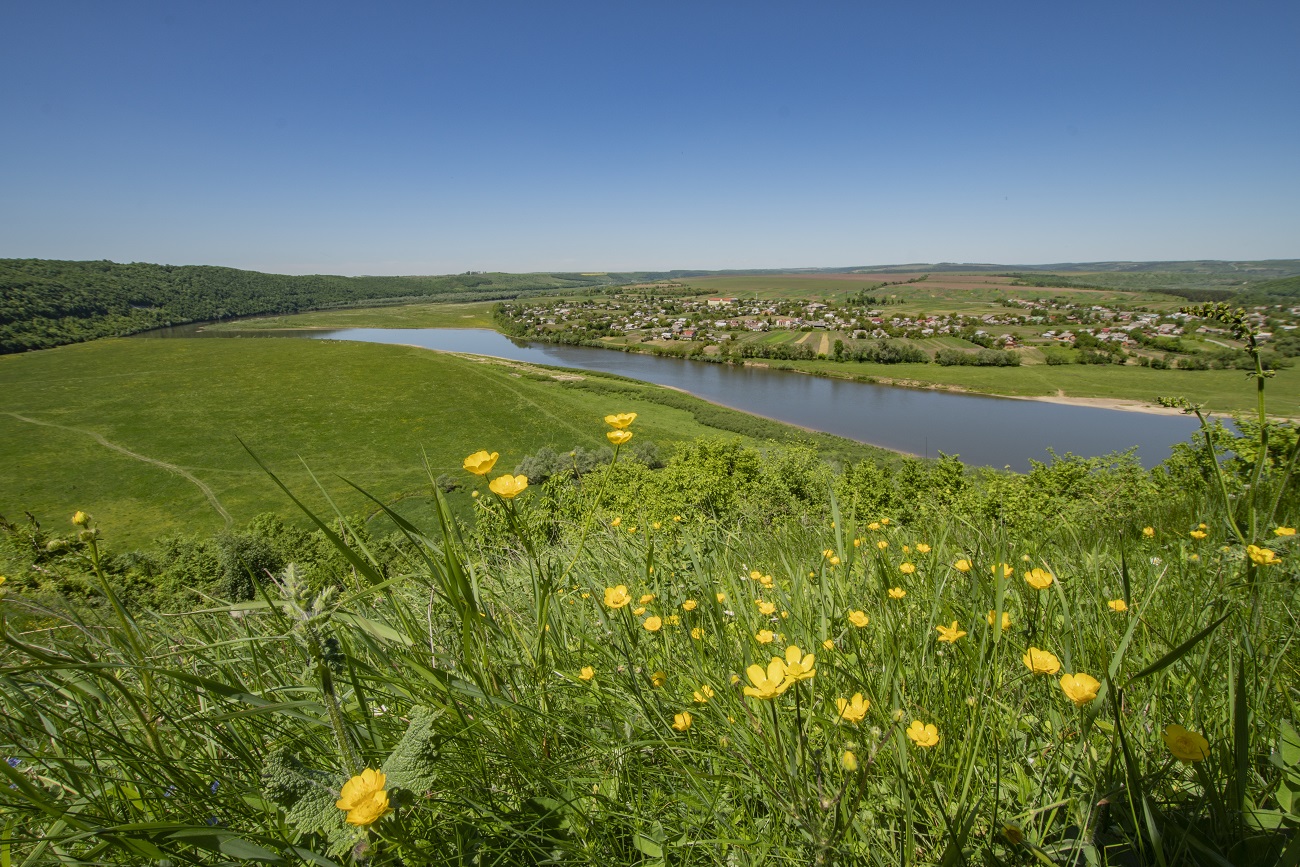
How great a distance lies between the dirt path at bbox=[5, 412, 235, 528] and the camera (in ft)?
140

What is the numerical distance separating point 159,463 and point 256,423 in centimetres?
1249

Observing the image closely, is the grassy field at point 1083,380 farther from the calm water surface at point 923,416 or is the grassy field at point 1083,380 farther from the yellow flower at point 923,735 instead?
the yellow flower at point 923,735

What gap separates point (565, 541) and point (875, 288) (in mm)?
201864

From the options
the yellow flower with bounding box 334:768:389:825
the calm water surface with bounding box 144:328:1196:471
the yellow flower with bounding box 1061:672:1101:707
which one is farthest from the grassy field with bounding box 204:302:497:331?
the yellow flower with bounding box 1061:672:1101:707

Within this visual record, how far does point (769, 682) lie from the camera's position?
1.13m

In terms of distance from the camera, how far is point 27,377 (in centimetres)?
7594

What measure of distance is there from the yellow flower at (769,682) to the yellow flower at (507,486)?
0.78 m

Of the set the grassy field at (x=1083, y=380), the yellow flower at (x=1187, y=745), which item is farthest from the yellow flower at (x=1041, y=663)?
the grassy field at (x=1083, y=380)

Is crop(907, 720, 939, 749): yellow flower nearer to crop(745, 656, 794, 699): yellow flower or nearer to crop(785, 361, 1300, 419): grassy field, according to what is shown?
crop(745, 656, 794, 699): yellow flower

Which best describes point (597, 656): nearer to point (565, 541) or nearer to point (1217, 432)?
point (565, 541)

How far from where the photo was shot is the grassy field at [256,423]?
44500mm

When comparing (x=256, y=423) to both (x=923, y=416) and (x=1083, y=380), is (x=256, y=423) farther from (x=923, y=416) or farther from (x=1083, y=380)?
(x=1083, y=380)

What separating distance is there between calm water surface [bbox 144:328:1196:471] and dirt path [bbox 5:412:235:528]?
54.2 m

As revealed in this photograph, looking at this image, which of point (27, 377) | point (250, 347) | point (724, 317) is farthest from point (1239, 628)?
point (724, 317)
